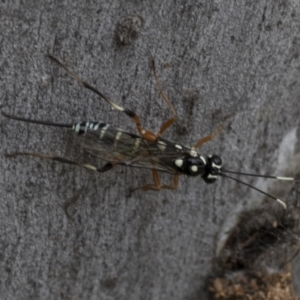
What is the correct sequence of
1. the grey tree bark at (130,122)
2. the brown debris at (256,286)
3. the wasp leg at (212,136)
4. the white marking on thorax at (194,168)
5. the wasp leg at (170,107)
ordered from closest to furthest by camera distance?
the grey tree bark at (130,122), the wasp leg at (170,107), the wasp leg at (212,136), the white marking on thorax at (194,168), the brown debris at (256,286)

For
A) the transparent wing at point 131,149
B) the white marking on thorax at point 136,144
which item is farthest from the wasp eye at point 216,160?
the white marking on thorax at point 136,144

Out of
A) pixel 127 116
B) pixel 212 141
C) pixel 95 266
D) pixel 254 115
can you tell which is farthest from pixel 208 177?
pixel 95 266

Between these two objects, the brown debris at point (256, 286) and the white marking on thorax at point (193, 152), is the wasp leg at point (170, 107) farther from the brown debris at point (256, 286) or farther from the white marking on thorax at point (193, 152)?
the brown debris at point (256, 286)

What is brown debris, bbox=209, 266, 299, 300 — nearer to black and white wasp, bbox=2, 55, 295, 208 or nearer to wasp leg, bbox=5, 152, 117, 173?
black and white wasp, bbox=2, 55, 295, 208

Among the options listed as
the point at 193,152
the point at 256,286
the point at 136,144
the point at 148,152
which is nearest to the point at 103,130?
the point at 136,144

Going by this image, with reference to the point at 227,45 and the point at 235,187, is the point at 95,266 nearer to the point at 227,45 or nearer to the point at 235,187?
the point at 235,187

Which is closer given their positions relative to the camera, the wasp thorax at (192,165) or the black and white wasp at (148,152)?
the black and white wasp at (148,152)

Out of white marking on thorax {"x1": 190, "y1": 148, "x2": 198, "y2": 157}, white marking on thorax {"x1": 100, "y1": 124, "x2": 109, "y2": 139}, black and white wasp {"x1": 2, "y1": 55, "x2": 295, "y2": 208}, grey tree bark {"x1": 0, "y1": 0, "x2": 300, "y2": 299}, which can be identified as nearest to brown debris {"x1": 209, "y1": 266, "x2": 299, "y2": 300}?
grey tree bark {"x1": 0, "y1": 0, "x2": 300, "y2": 299}

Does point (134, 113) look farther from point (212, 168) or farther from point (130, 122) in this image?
point (212, 168)
